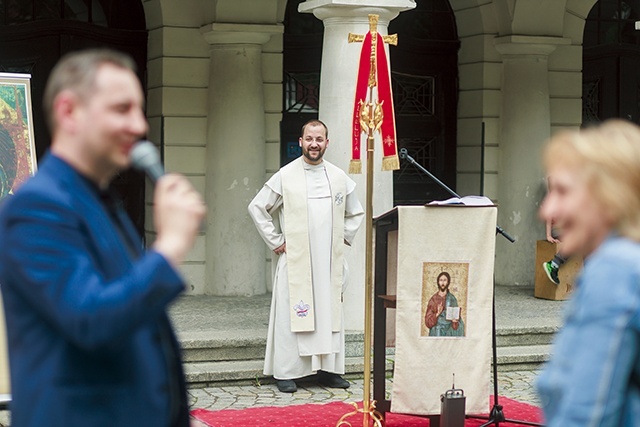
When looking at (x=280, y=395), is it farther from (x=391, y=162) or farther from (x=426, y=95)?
(x=426, y=95)

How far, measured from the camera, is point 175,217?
2.60 m

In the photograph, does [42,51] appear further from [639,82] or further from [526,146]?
[639,82]

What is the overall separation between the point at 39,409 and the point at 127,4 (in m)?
10.6

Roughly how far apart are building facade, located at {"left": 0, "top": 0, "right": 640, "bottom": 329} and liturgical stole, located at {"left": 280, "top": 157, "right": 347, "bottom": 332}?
2.81m

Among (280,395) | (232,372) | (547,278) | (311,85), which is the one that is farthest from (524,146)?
(280,395)

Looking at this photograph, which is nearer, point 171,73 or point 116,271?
point 116,271

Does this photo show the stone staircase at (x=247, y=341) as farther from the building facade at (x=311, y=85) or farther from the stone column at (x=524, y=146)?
the stone column at (x=524, y=146)

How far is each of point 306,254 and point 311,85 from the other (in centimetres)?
454

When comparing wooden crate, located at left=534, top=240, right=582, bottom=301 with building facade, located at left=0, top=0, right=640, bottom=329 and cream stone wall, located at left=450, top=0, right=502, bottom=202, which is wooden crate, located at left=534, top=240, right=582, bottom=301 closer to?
building facade, located at left=0, top=0, right=640, bottom=329

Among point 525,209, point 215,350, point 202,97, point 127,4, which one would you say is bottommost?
point 215,350

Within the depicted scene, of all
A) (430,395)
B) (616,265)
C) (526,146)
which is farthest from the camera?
(526,146)

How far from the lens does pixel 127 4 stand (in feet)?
42.2

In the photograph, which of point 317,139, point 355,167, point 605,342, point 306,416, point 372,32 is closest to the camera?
point 605,342

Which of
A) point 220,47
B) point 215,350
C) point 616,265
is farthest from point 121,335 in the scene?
point 220,47
